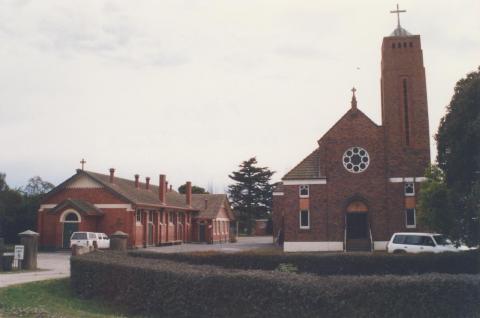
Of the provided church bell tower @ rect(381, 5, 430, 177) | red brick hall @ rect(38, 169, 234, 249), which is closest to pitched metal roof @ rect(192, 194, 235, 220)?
red brick hall @ rect(38, 169, 234, 249)

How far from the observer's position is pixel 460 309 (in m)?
9.49

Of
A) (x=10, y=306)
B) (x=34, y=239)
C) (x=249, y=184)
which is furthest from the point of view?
(x=249, y=184)

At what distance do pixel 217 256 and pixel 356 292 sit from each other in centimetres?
978

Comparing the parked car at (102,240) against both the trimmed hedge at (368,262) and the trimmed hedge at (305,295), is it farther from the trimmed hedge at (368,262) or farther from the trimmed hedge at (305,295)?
the trimmed hedge at (305,295)

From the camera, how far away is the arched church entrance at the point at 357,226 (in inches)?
1342

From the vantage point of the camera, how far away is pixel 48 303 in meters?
13.6

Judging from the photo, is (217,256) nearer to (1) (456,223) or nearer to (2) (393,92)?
(1) (456,223)

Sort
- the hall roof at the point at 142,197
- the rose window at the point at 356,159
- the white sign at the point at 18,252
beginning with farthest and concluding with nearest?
the hall roof at the point at 142,197, the rose window at the point at 356,159, the white sign at the point at 18,252

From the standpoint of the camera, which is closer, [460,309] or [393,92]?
[460,309]

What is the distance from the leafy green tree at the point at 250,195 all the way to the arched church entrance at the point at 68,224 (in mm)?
45540

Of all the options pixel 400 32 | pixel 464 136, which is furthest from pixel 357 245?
pixel 464 136

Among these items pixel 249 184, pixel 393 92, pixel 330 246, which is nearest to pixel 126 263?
pixel 330 246

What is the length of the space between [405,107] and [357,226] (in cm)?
893

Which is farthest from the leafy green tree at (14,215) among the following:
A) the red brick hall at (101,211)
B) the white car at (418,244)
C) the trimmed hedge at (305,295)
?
the trimmed hedge at (305,295)
